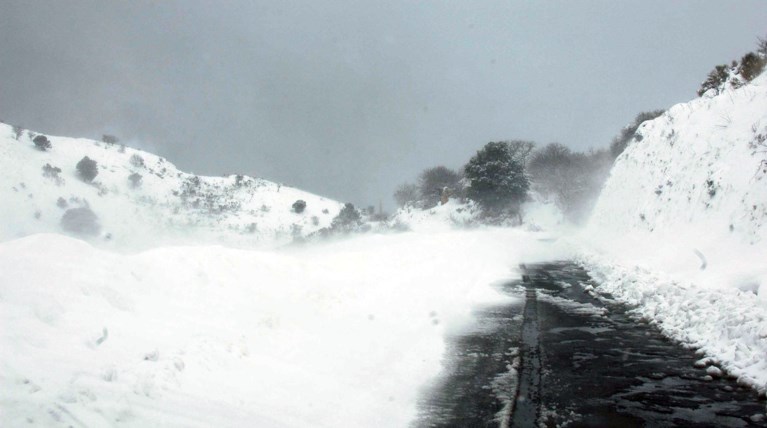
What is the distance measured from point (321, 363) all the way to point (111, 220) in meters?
32.0

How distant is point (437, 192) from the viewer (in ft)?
192

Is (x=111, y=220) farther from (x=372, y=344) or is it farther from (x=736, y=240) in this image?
(x=736, y=240)

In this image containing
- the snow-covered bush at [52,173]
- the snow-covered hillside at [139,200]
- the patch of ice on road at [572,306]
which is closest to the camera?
the patch of ice on road at [572,306]

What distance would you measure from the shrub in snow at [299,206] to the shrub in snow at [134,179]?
18.2 metres

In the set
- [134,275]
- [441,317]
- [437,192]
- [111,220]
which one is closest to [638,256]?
[441,317]

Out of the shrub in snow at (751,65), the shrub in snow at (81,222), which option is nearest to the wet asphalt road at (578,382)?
the shrub in snow at (751,65)

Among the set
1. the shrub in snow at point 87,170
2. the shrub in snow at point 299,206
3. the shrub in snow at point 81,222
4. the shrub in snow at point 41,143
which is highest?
the shrub in snow at point 299,206

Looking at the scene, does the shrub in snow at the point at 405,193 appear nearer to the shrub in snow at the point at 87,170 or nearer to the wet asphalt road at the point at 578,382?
the shrub in snow at the point at 87,170

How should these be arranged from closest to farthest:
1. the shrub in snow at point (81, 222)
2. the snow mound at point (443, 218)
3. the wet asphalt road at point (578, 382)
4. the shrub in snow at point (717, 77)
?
the wet asphalt road at point (578, 382) < the shrub in snow at point (717, 77) < the shrub in snow at point (81, 222) < the snow mound at point (443, 218)

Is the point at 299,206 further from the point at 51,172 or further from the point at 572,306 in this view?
the point at 572,306

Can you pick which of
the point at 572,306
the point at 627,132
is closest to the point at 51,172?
the point at 572,306

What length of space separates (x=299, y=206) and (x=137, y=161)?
18730mm

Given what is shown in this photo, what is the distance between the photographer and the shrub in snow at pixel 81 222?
28.4 meters

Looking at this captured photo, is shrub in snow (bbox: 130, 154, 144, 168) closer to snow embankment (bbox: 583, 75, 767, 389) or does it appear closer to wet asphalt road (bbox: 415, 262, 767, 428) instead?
snow embankment (bbox: 583, 75, 767, 389)
